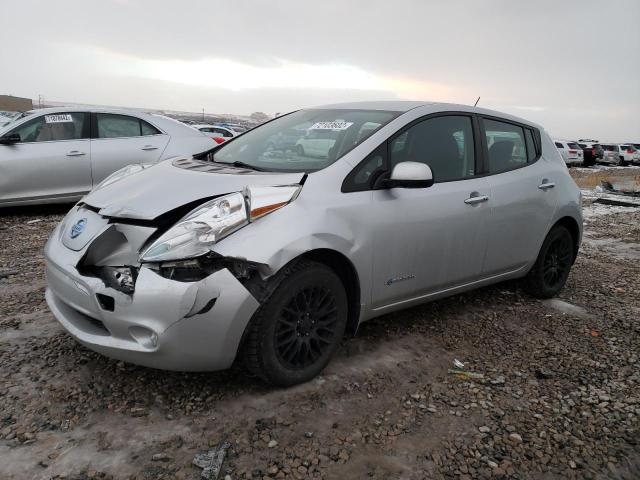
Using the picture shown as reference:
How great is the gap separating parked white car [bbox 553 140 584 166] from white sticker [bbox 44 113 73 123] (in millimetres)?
24952

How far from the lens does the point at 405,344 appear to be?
344 cm

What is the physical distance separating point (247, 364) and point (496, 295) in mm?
2773

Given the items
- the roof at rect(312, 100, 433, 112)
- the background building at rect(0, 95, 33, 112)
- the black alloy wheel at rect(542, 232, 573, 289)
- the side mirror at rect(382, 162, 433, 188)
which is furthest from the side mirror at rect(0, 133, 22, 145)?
the background building at rect(0, 95, 33, 112)

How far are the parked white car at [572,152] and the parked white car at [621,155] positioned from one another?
4.31 meters

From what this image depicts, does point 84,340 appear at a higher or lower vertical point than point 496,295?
higher

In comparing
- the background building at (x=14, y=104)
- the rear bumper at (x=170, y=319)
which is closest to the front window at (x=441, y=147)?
the rear bumper at (x=170, y=319)

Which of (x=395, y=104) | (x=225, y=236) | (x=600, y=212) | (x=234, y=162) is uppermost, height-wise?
(x=395, y=104)

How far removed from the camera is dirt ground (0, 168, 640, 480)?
221cm

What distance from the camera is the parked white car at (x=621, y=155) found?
1197 inches

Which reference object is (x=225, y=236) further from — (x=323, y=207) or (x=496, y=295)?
(x=496, y=295)

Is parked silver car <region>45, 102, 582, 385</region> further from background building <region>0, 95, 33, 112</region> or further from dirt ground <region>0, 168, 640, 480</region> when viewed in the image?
background building <region>0, 95, 33, 112</region>

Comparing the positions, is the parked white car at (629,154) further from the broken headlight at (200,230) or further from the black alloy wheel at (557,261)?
the broken headlight at (200,230)

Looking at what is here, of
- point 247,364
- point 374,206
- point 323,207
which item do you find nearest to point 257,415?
point 247,364

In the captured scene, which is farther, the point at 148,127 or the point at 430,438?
the point at 148,127
